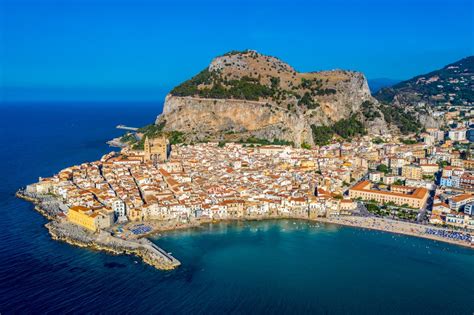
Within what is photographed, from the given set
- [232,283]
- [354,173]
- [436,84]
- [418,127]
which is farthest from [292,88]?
[436,84]

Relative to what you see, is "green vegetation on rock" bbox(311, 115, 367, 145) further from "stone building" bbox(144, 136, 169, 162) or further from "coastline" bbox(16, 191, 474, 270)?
"coastline" bbox(16, 191, 474, 270)

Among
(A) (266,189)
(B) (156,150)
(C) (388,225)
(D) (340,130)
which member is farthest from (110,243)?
(D) (340,130)

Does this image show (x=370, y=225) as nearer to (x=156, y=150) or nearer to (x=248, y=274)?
(x=248, y=274)

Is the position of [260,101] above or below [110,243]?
above

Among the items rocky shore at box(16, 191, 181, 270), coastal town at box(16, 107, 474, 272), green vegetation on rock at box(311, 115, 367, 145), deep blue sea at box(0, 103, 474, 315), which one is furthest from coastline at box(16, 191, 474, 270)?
green vegetation on rock at box(311, 115, 367, 145)

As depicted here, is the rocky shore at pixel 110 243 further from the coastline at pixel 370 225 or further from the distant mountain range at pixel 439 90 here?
the distant mountain range at pixel 439 90

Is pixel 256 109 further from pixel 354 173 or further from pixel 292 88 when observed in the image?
pixel 354 173
